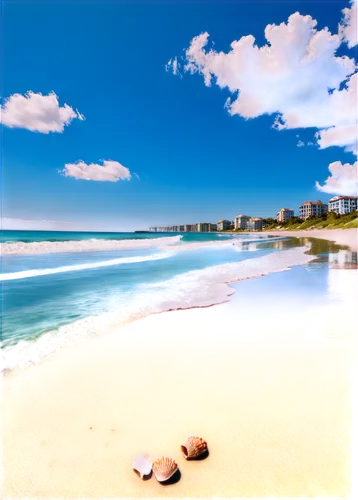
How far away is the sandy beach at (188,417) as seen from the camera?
2295 mm

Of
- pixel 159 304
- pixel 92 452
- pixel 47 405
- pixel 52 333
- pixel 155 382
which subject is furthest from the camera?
pixel 159 304

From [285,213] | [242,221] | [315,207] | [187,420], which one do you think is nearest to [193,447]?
[187,420]

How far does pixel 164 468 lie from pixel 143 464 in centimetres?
22

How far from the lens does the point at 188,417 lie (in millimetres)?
2943

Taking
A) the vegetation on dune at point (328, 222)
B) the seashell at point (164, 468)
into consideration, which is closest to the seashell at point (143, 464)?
the seashell at point (164, 468)

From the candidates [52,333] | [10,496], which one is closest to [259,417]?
[10,496]

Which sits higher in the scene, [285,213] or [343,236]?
[285,213]

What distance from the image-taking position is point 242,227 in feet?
551

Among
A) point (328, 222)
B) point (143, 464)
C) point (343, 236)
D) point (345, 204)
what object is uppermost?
point (345, 204)

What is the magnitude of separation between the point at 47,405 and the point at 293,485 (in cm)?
287

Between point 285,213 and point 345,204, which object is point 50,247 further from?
point 285,213

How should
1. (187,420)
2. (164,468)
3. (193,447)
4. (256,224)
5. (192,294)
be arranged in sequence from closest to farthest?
(164,468)
(193,447)
(187,420)
(192,294)
(256,224)

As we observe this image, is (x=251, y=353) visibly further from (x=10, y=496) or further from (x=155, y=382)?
(x=10, y=496)

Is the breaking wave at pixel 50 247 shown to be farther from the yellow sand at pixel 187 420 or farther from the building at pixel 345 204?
the building at pixel 345 204
